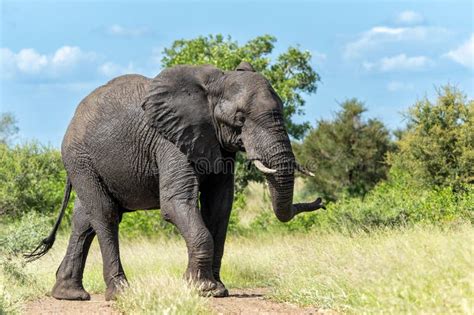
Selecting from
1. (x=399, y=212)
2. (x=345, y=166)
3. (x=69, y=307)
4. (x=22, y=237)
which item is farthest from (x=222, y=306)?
(x=345, y=166)

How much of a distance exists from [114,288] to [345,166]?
1897 centimetres

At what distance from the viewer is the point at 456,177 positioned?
21469mm

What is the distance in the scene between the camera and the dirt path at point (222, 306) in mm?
11031

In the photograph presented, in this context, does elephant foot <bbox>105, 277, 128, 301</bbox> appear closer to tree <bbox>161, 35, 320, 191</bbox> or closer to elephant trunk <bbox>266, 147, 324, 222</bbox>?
elephant trunk <bbox>266, 147, 324, 222</bbox>

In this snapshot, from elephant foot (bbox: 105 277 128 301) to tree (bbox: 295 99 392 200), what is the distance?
18536 millimetres

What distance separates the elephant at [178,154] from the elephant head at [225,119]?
0.5 inches

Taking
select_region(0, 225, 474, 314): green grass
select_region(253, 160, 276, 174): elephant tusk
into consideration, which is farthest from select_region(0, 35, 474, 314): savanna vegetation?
select_region(253, 160, 276, 174): elephant tusk

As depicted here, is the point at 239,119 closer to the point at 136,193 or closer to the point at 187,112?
the point at 187,112

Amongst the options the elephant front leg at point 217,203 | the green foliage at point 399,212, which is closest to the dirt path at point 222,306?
the elephant front leg at point 217,203

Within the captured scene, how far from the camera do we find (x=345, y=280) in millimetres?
11094

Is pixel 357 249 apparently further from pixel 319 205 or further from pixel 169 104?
pixel 169 104

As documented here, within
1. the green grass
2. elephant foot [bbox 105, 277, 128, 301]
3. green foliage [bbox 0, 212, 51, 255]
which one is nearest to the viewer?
the green grass

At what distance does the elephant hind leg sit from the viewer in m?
12.8

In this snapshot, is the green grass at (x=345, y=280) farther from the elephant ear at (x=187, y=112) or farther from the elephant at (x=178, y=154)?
the elephant ear at (x=187, y=112)
